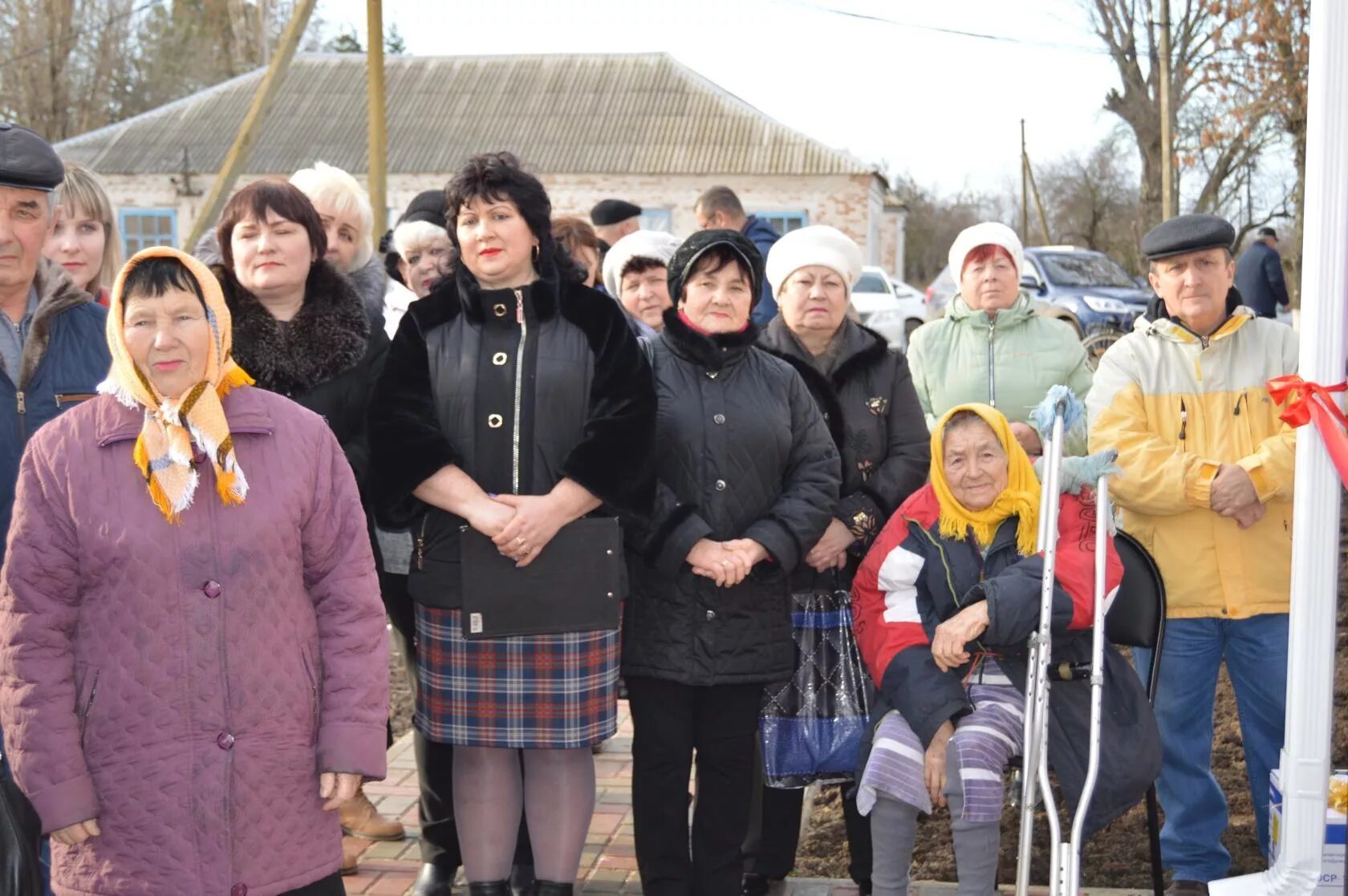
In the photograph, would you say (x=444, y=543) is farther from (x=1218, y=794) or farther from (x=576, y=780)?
(x=1218, y=794)

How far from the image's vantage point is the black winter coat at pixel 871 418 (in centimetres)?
406

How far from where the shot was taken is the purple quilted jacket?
2.57 m

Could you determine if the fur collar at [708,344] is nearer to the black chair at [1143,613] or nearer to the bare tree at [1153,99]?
the black chair at [1143,613]

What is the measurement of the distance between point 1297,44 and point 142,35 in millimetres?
32133

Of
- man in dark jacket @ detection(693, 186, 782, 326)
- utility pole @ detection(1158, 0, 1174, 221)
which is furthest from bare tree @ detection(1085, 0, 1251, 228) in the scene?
man in dark jacket @ detection(693, 186, 782, 326)

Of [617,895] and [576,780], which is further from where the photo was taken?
[617,895]

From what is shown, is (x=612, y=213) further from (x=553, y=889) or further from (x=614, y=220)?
(x=553, y=889)

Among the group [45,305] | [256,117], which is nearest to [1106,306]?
[256,117]

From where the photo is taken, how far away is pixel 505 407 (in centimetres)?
351

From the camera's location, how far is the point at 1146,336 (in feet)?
13.5

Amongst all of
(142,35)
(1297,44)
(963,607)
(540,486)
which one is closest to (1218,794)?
(963,607)

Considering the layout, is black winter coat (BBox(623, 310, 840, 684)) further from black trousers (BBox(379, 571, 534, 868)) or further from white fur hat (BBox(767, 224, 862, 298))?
black trousers (BBox(379, 571, 534, 868))

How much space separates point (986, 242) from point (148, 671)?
9.99 feet

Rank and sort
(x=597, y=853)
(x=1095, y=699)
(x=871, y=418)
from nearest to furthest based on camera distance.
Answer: (x=1095, y=699) < (x=871, y=418) < (x=597, y=853)
